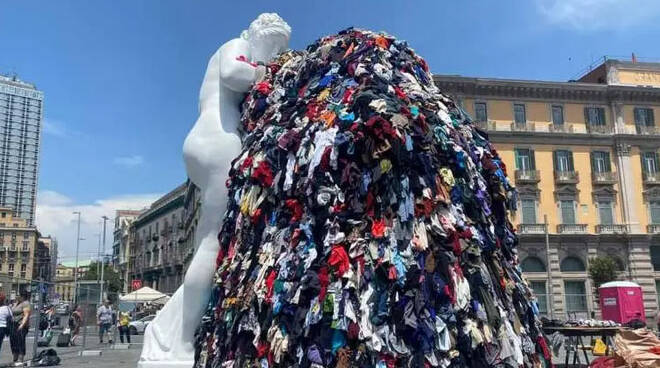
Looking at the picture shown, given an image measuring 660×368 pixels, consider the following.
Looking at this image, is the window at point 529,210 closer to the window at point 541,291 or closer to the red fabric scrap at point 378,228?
the window at point 541,291

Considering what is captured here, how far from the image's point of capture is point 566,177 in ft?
129

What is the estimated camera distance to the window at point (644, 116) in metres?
40.4

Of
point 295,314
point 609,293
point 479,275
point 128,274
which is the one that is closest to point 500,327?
point 479,275

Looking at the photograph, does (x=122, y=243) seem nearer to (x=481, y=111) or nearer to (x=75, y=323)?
(x=481, y=111)

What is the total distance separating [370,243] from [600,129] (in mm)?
42674

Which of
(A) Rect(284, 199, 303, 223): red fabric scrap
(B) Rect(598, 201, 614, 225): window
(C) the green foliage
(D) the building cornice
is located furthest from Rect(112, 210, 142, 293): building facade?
(A) Rect(284, 199, 303, 223): red fabric scrap

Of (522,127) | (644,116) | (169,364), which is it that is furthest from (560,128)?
(169,364)

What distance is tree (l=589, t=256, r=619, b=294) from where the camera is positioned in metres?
35.8

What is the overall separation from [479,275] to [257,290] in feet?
3.09

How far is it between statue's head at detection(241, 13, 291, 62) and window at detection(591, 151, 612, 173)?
41.1 m

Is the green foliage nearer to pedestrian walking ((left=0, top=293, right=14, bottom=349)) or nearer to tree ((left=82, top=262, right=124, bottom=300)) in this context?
tree ((left=82, top=262, right=124, bottom=300))

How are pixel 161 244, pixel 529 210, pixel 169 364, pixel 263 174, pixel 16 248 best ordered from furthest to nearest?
pixel 16 248 → pixel 161 244 → pixel 529 210 → pixel 169 364 → pixel 263 174

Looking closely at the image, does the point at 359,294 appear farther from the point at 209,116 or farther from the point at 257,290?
the point at 209,116

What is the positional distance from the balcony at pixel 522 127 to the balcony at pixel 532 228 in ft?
22.1
